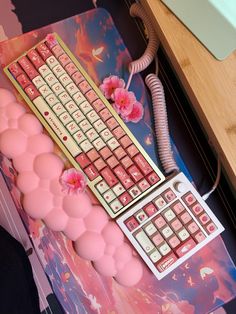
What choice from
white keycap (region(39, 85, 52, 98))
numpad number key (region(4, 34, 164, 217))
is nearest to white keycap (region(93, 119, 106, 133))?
numpad number key (region(4, 34, 164, 217))

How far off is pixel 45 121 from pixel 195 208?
30cm

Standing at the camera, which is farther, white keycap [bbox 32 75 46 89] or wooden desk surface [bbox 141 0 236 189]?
white keycap [bbox 32 75 46 89]

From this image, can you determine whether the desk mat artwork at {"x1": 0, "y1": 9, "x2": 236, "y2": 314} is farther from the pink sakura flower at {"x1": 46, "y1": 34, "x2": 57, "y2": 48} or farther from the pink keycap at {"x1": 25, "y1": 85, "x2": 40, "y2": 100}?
the pink sakura flower at {"x1": 46, "y1": 34, "x2": 57, "y2": 48}

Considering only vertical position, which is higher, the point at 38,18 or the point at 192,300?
the point at 38,18

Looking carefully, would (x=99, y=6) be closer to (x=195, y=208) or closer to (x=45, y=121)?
(x=45, y=121)

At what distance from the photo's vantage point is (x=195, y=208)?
0.69 m

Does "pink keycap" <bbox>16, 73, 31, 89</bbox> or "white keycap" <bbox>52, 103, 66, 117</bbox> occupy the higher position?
"pink keycap" <bbox>16, 73, 31, 89</bbox>

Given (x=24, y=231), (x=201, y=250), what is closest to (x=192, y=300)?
(x=201, y=250)

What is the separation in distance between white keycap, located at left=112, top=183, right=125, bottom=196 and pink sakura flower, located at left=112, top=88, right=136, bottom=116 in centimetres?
13

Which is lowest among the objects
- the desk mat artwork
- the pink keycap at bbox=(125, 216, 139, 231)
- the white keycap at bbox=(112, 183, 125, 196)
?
the desk mat artwork

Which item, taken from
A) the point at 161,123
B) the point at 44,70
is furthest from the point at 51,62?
the point at 161,123

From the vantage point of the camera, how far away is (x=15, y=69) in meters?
0.74

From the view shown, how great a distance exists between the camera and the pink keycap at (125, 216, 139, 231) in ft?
2.27

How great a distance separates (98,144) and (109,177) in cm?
6
